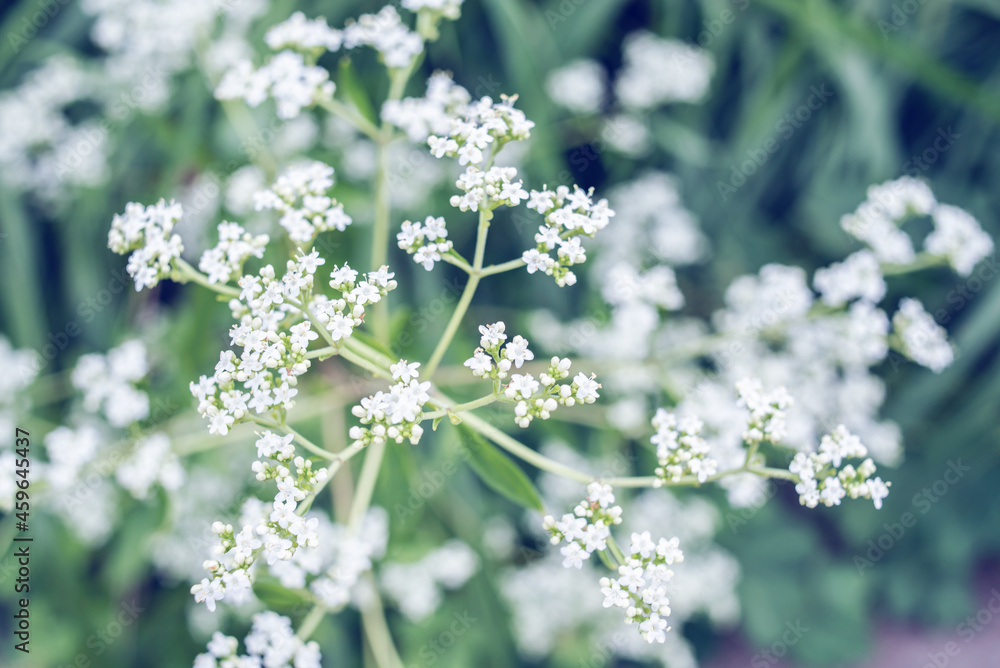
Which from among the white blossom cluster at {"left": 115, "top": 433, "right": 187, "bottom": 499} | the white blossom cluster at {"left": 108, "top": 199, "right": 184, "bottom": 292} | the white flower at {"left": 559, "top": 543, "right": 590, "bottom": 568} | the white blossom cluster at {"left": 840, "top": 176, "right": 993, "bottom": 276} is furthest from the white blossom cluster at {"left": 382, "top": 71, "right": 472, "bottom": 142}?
the white blossom cluster at {"left": 840, "top": 176, "right": 993, "bottom": 276}

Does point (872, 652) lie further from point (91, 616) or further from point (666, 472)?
point (91, 616)

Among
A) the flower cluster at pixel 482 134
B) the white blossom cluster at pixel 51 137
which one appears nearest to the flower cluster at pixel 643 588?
the flower cluster at pixel 482 134

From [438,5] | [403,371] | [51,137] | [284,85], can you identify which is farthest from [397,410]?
[51,137]

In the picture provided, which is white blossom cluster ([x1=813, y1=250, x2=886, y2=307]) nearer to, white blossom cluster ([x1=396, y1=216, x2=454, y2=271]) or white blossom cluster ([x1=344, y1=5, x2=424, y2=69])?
white blossom cluster ([x1=396, y1=216, x2=454, y2=271])

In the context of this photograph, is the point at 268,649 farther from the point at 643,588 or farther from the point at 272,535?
the point at 643,588

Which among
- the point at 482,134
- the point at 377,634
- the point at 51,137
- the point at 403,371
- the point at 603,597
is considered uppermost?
the point at 482,134

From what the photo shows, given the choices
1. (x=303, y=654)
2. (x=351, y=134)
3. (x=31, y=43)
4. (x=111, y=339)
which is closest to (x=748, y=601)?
(x=303, y=654)
